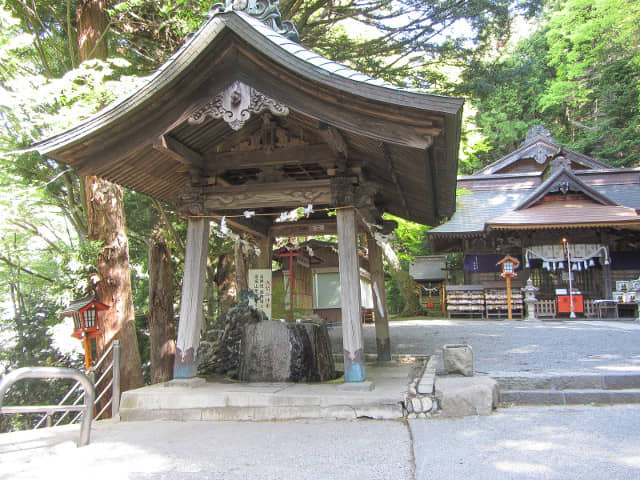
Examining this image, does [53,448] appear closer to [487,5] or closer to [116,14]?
[116,14]

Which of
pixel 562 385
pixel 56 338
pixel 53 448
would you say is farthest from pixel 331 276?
pixel 53 448

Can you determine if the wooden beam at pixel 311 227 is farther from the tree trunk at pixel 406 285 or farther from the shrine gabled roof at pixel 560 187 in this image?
the shrine gabled roof at pixel 560 187

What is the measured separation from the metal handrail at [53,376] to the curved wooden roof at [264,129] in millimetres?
2543

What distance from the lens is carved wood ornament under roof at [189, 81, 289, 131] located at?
184 inches

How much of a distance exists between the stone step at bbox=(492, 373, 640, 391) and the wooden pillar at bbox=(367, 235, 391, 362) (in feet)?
8.11

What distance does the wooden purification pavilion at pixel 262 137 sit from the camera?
4.37 meters

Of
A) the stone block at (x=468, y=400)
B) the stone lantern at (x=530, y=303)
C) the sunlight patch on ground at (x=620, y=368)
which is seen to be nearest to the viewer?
the stone block at (x=468, y=400)

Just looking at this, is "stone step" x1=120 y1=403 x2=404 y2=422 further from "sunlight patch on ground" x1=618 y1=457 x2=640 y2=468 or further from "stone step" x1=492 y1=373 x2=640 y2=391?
"sunlight patch on ground" x1=618 y1=457 x2=640 y2=468

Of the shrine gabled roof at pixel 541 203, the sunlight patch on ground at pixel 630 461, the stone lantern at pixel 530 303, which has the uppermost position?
the shrine gabled roof at pixel 541 203

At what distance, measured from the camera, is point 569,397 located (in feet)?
15.0

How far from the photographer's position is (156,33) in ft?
29.3

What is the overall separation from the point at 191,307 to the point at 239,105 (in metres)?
2.39

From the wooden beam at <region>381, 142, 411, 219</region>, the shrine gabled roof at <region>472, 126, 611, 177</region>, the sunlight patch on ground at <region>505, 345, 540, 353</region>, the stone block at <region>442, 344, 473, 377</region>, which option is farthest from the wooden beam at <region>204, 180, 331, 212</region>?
the shrine gabled roof at <region>472, 126, 611, 177</region>

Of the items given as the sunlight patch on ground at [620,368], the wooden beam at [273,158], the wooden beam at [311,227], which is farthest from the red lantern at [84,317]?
the sunlight patch on ground at [620,368]
